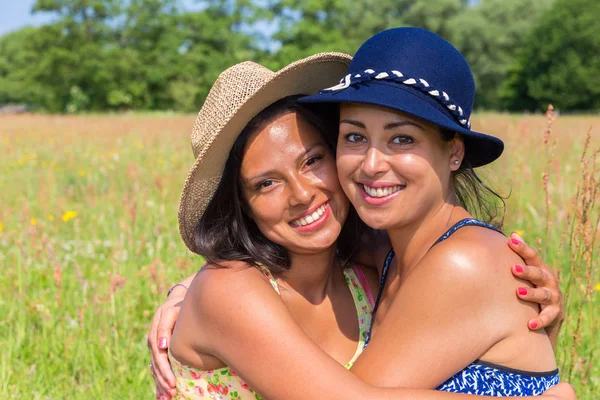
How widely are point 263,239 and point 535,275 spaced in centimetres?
91

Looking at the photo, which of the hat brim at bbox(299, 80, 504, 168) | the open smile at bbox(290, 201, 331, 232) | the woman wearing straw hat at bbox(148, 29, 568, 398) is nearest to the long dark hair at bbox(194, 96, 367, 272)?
the woman wearing straw hat at bbox(148, 29, 568, 398)

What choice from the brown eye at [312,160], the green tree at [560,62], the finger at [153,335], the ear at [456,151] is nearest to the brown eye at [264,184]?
the brown eye at [312,160]

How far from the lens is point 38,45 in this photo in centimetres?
4716

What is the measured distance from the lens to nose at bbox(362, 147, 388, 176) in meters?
1.79

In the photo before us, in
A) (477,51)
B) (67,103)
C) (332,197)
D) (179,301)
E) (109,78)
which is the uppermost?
(332,197)

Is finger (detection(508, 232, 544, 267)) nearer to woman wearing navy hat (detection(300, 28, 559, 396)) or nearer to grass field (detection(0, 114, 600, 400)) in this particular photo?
woman wearing navy hat (detection(300, 28, 559, 396))

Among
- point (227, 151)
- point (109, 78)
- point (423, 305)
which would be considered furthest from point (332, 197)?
point (109, 78)

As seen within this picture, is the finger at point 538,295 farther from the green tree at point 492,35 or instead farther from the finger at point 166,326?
the green tree at point 492,35

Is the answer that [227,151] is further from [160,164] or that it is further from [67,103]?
[67,103]

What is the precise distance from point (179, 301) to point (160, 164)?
516cm

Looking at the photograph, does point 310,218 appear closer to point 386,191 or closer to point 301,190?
point 301,190

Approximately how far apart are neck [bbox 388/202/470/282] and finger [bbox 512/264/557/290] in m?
0.25

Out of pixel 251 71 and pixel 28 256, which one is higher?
pixel 251 71

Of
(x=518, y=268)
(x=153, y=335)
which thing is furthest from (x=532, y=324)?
(x=153, y=335)
